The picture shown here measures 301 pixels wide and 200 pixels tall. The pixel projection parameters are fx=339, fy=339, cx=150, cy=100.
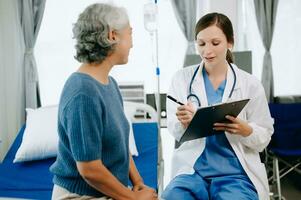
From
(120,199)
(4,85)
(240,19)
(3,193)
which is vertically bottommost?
(3,193)

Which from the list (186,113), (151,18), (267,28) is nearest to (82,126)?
(186,113)

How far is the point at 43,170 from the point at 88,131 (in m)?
1.19

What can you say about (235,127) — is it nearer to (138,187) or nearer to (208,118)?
(208,118)

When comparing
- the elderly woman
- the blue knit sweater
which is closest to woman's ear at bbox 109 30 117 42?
the elderly woman

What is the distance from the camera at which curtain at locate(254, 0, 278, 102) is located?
3158mm

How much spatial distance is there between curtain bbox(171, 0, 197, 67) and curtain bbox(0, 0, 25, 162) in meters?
1.53

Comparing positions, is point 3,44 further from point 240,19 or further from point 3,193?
point 240,19

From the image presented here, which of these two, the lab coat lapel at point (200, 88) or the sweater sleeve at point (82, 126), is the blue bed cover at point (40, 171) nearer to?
the lab coat lapel at point (200, 88)

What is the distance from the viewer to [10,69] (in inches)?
130

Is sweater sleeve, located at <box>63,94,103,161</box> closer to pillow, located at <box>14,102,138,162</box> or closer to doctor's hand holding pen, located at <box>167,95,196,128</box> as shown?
doctor's hand holding pen, located at <box>167,95,196,128</box>

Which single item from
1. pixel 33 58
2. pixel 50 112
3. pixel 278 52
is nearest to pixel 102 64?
pixel 50 112

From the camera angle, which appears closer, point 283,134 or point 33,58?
point 283,134

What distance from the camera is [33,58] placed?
10.8 feet

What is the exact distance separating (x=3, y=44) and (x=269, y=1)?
2557 millimetres
